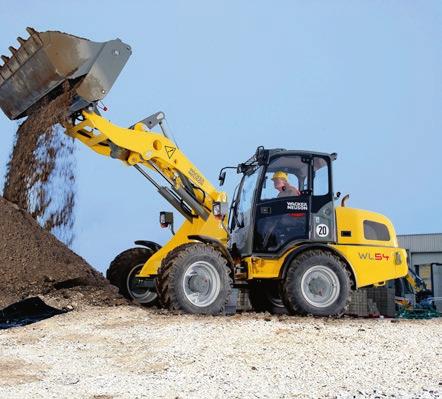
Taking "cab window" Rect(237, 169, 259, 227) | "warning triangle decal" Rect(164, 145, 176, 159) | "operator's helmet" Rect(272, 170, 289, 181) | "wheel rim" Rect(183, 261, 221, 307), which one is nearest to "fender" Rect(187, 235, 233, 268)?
"wheel rim" Rect(183, 261, 221, 307)

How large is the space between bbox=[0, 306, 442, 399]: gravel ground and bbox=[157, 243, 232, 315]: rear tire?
34cm

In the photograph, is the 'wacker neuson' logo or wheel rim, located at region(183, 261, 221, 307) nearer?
wheel rim, located at region(183, 261, 221, 307)

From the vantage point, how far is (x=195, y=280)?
995 cm

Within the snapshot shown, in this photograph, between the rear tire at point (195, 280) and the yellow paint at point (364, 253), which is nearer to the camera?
the rear tire at point (195, 280)

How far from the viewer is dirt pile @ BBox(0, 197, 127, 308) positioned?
12484 millimetres

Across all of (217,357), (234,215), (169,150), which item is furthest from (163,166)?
(217,357)

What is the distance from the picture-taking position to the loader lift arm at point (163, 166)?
10977 mm

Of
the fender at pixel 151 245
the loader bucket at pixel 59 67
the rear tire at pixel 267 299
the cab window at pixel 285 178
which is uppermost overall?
the loader bucket at pixel 59 67

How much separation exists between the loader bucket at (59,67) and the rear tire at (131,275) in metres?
3.08

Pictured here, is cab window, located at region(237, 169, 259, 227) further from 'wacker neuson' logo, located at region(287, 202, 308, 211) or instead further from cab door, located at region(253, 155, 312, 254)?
'wacker neuson' logo, located at region(287, 202, 308, 211)

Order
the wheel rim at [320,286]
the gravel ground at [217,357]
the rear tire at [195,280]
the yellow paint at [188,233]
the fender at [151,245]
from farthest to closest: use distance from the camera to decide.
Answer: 1. the fender at [151,245]
2. the yellow paint at [188,233]
3. the wheel rim at [320,286]
4. the rear tire at [195,280]
5. the gravel ground at [217,357]

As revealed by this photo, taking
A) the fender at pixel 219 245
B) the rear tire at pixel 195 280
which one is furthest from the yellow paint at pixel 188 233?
the rear tire at pixel 195 280

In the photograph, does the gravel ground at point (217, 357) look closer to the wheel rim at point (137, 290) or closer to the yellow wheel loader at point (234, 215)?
the yellow wheel loader at point (234, 215)

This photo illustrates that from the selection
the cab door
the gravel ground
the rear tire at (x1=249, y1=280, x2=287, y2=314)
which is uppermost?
the cab door
